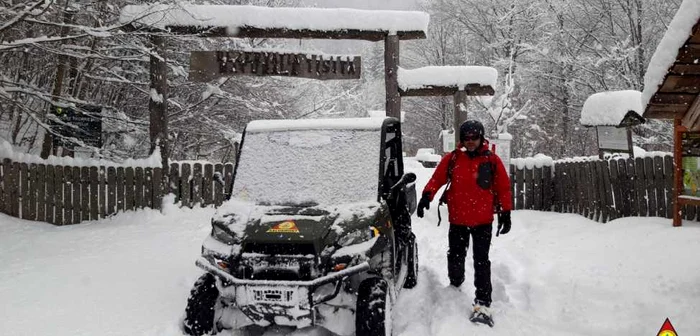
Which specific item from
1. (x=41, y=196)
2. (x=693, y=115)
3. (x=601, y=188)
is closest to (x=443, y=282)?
(x=693, y=115)

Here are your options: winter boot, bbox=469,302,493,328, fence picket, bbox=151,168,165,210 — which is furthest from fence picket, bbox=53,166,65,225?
winter boot, bbox=469,302,493,328

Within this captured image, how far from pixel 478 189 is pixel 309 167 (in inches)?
64.1

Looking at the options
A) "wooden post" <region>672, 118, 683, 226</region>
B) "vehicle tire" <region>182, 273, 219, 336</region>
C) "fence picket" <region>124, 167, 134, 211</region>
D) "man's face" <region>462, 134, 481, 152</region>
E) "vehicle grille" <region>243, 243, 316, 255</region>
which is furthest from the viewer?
"fence picket" <region>124, 167, 134, 211</region>

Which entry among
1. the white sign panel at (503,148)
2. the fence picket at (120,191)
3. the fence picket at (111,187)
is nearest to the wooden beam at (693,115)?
the white sign panel at (503,148)

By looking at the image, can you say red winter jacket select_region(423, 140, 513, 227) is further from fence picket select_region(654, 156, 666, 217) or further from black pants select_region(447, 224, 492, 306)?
fence picket select_region(654, 156, 666, 217)

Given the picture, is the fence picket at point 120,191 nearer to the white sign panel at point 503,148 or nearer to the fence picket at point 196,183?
the fence picket at point 196,183

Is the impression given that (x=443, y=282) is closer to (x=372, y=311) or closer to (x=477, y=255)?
(x=477, y=255)

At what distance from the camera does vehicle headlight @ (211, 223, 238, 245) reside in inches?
160

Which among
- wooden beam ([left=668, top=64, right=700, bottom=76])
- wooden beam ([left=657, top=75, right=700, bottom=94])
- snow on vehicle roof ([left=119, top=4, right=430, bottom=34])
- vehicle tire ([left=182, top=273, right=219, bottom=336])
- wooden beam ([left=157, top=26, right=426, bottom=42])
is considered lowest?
vehicle tire ([left=182, top=273, right=219, bottom=336])

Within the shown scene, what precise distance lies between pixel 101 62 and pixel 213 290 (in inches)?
379

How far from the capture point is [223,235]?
4.18 metres

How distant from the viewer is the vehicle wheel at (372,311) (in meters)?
3.75

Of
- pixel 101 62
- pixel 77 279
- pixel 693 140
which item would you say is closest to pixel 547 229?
pixel 693 140

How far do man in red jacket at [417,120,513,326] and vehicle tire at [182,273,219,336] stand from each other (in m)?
2.16
